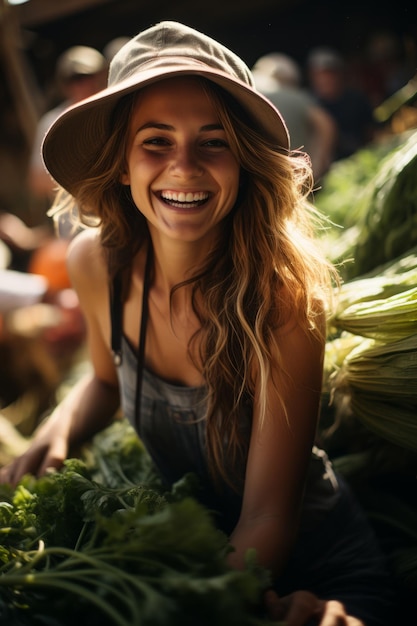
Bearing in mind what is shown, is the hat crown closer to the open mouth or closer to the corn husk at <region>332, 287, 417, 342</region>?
the open mouth

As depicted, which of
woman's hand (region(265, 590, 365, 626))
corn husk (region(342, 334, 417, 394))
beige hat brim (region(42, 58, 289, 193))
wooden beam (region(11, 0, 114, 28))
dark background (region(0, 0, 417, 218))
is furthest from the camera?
dark background (region(0, 0, 417, 218))

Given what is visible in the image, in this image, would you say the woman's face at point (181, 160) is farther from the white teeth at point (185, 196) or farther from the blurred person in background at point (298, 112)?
the blurred person in background at point (298, 112)

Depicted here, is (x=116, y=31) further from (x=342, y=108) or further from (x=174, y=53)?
(x=174, y=53)

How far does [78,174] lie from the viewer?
1.70 metres

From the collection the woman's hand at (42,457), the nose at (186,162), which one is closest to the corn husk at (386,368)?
the nose at (186,162)

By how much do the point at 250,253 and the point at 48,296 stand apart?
10.8ft

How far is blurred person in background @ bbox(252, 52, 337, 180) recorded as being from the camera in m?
4.47

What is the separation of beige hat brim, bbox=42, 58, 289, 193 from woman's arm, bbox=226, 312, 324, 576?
1.61 feet

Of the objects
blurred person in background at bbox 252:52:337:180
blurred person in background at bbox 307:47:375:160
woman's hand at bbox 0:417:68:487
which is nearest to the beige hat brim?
woman's hand at bbox 0:417:68:487

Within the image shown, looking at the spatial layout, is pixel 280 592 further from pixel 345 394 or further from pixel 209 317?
pixel 209 317

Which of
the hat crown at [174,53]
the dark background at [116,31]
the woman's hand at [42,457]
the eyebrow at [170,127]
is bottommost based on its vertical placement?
the woman's hand at [42,457]

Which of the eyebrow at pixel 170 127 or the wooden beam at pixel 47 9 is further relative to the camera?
the wooden beam at pixel 47 9

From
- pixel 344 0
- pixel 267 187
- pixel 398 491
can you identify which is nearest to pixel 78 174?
pixel 267 187

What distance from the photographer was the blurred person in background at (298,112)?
4469 millimetres
